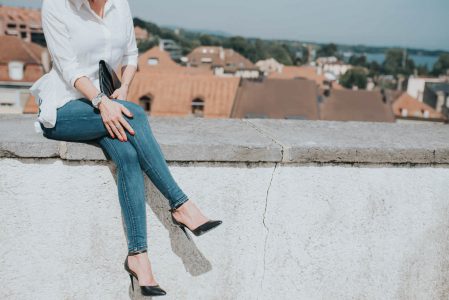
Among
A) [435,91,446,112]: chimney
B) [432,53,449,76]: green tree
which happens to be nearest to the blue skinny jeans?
[435,91,446,112]: chimney

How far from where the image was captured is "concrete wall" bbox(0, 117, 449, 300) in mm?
2016

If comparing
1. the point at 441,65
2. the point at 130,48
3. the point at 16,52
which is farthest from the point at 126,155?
the point at 441,65

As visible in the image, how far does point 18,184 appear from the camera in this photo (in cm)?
198

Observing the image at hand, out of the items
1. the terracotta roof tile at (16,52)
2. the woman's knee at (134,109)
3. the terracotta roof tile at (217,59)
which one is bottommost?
the terracotta roof tile at (217,59)

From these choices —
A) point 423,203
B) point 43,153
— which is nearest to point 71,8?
point 43,153

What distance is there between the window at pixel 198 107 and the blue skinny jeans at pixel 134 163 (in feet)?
83.8

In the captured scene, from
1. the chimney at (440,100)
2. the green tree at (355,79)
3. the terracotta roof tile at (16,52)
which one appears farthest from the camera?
the green tree at (355,79)

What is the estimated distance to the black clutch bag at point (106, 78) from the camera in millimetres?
2043

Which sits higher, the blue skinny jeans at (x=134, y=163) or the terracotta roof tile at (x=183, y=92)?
the blue skinny jeans at (x=134, y=163)

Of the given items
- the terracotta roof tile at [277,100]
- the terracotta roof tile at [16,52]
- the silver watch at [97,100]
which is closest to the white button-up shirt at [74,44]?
the silver watch at [97,100]

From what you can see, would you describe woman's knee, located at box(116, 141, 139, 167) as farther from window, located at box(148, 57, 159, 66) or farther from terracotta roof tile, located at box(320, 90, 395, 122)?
window, located at box(148, 57, 159, 66)

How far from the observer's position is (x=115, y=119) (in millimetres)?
1883

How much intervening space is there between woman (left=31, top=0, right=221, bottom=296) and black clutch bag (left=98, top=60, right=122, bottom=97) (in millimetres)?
27

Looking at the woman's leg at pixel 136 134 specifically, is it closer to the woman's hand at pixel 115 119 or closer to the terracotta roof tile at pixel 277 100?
the woman's hand at pixel 115 119
